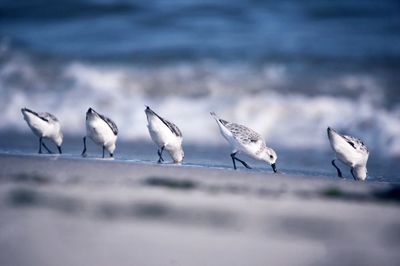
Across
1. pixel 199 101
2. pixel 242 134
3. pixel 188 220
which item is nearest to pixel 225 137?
pixel 242 134

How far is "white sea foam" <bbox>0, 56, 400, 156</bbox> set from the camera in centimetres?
811

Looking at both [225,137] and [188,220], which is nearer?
[188,220]

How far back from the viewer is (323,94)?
9.26 metres

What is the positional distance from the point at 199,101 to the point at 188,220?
5.16m

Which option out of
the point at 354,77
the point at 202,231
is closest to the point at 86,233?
the point at 202,231

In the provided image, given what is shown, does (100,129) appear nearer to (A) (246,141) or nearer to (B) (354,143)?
(A) (246,141)

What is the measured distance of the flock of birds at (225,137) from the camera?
5.70m

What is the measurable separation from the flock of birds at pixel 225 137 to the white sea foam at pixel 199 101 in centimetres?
168

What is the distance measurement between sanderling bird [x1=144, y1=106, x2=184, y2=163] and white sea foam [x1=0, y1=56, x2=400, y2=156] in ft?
5.80

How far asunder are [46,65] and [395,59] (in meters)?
6.03

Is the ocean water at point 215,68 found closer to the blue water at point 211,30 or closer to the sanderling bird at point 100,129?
the blue water at point 211,30

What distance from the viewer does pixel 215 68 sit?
1074cm

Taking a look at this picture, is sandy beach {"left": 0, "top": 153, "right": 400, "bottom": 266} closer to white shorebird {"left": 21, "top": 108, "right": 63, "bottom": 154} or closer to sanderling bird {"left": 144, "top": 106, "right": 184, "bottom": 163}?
sanderling bird {"left": 144, "top": 106, "right": 184, "bottom": 163}

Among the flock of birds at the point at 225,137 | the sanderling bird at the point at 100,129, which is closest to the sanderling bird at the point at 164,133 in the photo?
the flock of birds at the point at 225,137
